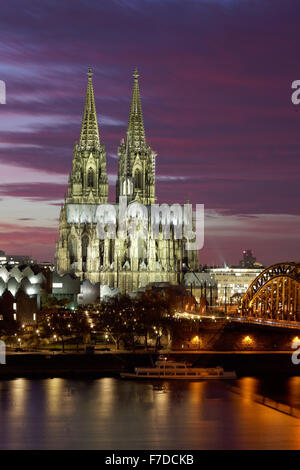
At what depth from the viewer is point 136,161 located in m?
172

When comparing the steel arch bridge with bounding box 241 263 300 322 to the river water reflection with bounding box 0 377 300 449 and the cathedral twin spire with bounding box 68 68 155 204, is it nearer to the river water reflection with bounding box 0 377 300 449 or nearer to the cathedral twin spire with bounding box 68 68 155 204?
the river water reflection with bounding box 0 377 300 449

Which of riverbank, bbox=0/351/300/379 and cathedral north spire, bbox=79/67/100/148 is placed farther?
cathedral north spire, bbox=79/67/100/148

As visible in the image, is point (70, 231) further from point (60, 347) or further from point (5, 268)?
point (60, 347)

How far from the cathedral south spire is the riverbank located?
86.8 meters

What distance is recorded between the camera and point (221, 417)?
59062 millimetres

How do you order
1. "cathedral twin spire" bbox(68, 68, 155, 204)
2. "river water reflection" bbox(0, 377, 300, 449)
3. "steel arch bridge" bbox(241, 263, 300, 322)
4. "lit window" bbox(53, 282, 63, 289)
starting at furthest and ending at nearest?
"cathedral twin spire" bbox(68, 68, 155, 204) → "lit window" bbox(53, 282, 63, 289) → "steel arch bridge" bbox(241, 263, 300, 322) → "river water reflection" bbox(0, 377, 300, 449)

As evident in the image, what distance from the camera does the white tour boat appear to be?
254 ft

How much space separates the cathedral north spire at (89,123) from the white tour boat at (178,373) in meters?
93.9

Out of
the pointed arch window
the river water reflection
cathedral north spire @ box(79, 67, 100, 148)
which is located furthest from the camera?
the pointed arch window

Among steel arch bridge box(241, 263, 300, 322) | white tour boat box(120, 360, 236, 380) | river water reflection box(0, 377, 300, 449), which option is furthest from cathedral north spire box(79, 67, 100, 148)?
river water reflection box(0, 377, 300, 449)

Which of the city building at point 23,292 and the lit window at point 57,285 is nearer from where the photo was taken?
the city building at point 23,292

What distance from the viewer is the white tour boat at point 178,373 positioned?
254 feet

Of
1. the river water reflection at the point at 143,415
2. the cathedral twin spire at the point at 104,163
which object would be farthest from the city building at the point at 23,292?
the river water reflection at the point at 143,415

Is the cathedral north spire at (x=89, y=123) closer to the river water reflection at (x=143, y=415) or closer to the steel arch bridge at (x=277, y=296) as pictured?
the steel arch bridge at (x=277, y=296)
